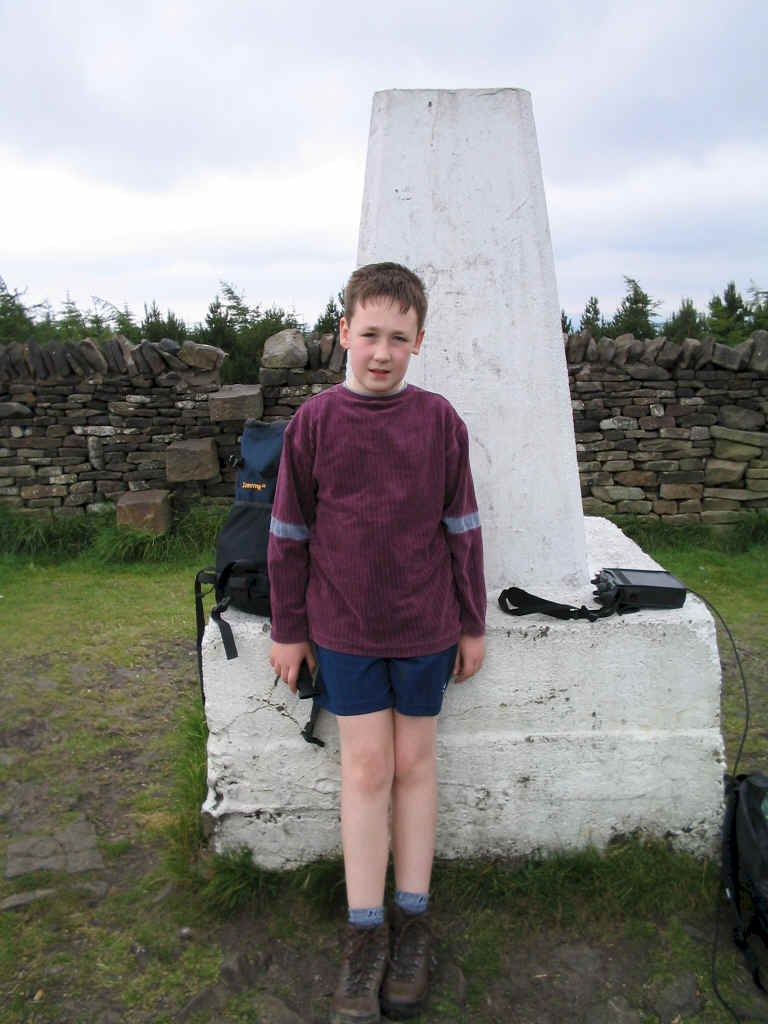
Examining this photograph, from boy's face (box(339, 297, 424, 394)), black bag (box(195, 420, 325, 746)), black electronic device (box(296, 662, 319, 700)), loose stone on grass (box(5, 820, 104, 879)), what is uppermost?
boy's face (box(339, 297, 424, 394))

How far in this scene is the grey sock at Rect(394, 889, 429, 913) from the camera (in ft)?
6.64

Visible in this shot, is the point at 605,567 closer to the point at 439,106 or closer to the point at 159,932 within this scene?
the point at 439,106

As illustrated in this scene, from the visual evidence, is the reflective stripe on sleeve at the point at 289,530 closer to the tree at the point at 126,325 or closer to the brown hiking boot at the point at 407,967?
the brown hiking boot at the point at 407,967

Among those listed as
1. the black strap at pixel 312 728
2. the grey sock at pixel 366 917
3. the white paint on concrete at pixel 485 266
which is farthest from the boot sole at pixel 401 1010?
the white paint on concrete at pixel 485 266

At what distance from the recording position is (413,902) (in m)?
2.03

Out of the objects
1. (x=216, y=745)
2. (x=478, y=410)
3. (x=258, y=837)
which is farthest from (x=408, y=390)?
(x=258, y=837)

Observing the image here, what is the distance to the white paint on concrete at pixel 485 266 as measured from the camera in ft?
7.75

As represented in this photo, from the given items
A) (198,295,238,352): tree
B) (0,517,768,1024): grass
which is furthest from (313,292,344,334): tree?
(0,517,768,1024): grass

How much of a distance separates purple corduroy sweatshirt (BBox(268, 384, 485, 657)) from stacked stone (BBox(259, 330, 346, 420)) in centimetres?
537

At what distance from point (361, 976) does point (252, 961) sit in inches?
13.8

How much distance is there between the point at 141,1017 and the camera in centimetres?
191

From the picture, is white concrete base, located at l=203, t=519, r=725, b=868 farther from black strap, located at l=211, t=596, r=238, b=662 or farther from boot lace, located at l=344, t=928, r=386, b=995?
boot lace, located at l=344, t=928, r=386, b=995

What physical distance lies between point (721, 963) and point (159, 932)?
152cm

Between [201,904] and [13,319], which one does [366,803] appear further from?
[13,319]
